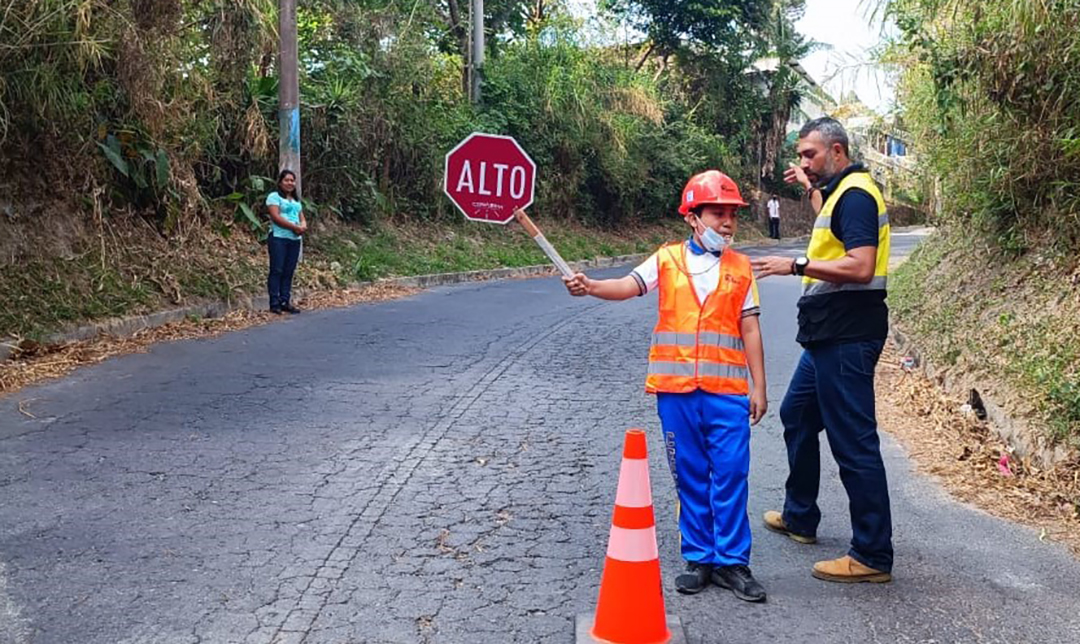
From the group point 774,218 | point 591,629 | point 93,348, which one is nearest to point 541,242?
point 591,629

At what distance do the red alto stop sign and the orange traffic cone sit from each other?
111cm

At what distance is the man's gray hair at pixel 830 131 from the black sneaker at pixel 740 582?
6.21ft

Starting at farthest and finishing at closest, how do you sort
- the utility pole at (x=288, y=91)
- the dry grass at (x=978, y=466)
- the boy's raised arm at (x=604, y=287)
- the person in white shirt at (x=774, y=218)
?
the person in white shirt at (x=774, y=218), the utility pole at (x=288, y=91), the dry grass at (x=978, y=466), the boy's raised arm at (x=604, y=287)

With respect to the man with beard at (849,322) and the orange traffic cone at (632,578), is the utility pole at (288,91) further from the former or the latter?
the orange traffic cone at (632,578)

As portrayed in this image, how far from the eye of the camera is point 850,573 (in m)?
4.36

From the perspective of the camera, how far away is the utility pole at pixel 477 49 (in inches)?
914

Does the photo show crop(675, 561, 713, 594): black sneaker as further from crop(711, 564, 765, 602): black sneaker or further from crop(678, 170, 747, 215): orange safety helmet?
crop(678, 170, 747, 215): orange safety helmet

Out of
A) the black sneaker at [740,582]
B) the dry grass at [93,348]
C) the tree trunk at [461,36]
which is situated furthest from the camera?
the tree trunk at [461,36]

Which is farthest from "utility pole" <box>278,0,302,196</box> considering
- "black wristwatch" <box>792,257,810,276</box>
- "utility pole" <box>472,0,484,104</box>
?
"black wristwatch" <box>792,257,810,276</box>

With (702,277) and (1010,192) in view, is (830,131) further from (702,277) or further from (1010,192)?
(1010,192)

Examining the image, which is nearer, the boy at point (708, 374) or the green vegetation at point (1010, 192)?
the boy at point (708, 374)

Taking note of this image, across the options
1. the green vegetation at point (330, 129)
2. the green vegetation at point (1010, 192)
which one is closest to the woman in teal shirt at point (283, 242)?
the green vegetation at point (330, 129)

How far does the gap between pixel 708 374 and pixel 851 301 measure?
0.73m

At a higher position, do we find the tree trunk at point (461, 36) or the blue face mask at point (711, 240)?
the tree trunk at point (461, 36)
